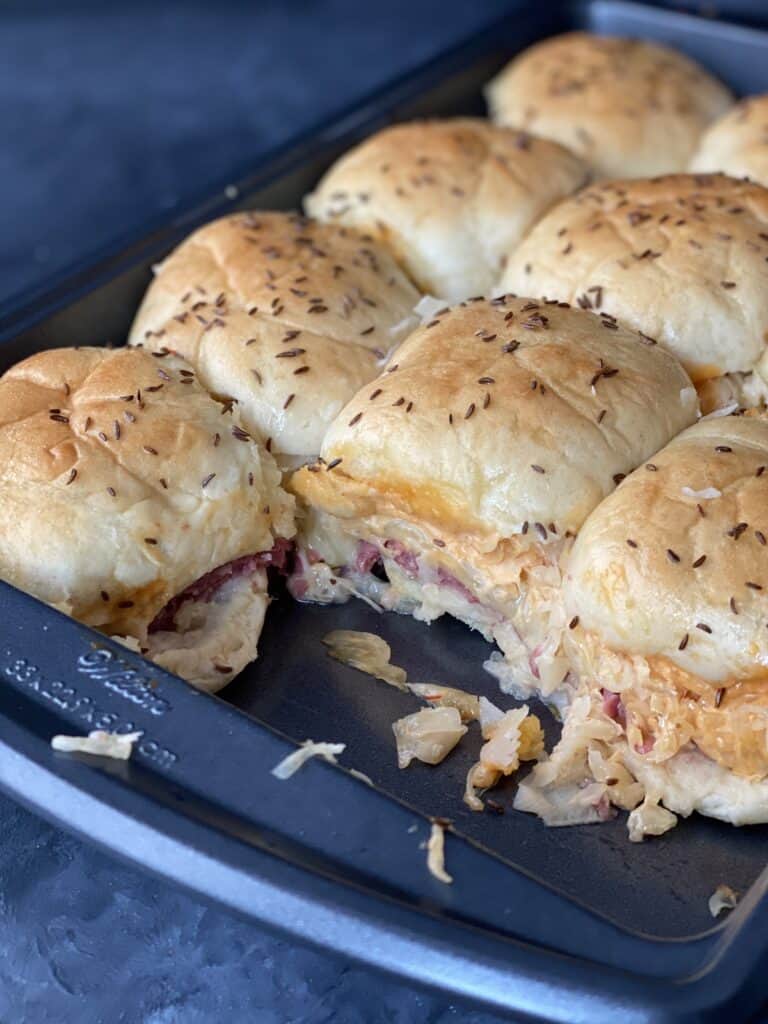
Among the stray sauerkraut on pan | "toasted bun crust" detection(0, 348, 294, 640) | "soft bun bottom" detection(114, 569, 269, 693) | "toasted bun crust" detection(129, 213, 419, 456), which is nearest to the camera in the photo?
the stray sauerkraut on pan

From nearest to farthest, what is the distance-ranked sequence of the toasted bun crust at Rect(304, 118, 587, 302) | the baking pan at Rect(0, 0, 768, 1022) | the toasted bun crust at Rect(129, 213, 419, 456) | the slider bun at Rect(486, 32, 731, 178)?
1. the baking pan at Rect(0, 0, 768, 1022)
2. the toasted bun crust at Rect(129, 213, 419, 456)
3. the toasted bun crust at Rect(304, 118, 587, 302)
4. the slider bun at Rect(486, 32, 731, 178)

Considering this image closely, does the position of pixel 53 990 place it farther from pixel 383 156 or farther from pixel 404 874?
pixel 383 156

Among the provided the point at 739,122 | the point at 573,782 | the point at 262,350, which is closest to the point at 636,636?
the point at 573,782

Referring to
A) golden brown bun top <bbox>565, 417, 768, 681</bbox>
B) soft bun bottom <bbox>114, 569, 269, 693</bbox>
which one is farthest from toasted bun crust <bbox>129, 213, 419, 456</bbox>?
golden brown bun top <bbox>565, 417, 768, 681</bbox>

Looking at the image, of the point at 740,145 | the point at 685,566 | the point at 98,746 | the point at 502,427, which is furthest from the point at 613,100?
the point at 98,746

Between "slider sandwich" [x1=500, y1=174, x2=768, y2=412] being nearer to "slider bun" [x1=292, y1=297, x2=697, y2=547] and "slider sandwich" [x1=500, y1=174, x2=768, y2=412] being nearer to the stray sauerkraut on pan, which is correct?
"slider bun" [x1=292, y1=297, x2=697, y2=547]

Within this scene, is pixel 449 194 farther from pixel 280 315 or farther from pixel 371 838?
pixel 371 838

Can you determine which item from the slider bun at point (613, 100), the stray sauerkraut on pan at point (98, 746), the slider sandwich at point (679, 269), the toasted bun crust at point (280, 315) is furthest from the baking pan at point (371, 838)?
the slider bun at point (613, 100)

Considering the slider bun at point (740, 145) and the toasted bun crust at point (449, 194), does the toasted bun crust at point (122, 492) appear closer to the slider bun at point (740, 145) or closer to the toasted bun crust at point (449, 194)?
the toasted bun crust at point (449, 194)
